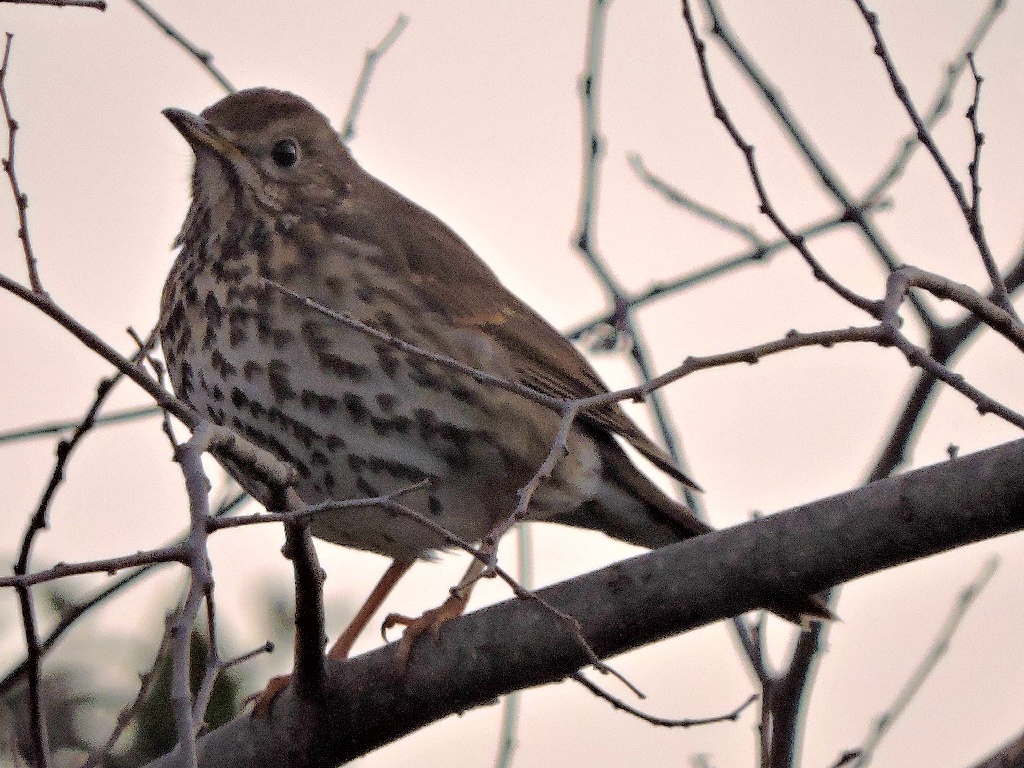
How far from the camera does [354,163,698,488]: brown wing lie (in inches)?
215

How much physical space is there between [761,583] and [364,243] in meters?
2.41

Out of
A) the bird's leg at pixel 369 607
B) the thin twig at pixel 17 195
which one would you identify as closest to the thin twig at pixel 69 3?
the thin twig at pixel 17 195

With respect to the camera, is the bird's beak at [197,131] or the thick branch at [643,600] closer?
the thick branch at [643,600]

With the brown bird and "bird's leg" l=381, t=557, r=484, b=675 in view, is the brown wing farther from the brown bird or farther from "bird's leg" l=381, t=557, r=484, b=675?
"bird's leg" l=381, t=557, r=484, b=675

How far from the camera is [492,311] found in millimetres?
5621

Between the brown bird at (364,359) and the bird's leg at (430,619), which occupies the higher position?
the brown bird at (364,359)

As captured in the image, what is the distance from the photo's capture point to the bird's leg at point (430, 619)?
13.5ft

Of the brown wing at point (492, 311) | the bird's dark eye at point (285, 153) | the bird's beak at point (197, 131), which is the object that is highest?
the bird's dark eye at point (285, 153)

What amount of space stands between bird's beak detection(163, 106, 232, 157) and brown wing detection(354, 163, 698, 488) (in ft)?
1.97

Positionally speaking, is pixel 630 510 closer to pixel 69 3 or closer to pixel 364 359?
pixel 364 359

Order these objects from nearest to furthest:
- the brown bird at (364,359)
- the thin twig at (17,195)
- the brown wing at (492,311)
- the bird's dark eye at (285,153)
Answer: the thin twig at (17,195)
the brown bird at (364,359)
the brown wing at (492,311)
the bird's dark eye at (285,153)

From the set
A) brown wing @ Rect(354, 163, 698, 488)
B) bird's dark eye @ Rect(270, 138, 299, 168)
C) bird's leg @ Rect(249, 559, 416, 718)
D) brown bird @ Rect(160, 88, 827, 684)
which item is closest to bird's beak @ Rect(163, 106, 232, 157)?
brown bird @ Rect(160, 88, 827, 684)

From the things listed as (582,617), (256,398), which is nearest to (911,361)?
(582,617)

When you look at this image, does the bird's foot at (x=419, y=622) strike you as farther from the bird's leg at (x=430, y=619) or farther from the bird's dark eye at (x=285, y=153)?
the bird's dark eye at (x=285, y=153)
